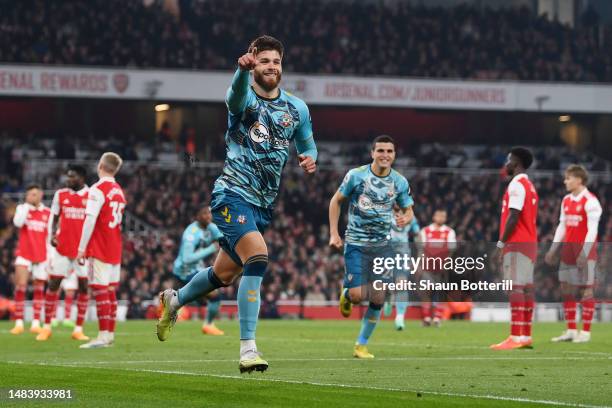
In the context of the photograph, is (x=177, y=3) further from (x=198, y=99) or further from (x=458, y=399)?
(x=458, y=399)

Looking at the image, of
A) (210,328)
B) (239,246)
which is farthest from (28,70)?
(239,246)

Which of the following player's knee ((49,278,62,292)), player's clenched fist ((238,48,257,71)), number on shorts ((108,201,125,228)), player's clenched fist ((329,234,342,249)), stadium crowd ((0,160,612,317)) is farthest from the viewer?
stadium crowd ((0,160,612,317))

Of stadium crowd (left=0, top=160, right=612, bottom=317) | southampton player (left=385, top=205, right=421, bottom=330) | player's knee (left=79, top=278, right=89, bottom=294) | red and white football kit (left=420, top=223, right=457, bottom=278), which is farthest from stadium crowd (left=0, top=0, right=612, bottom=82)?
player's knee (left=79, top=278, right=89, bottom=294)

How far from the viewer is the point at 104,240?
15.3 meters

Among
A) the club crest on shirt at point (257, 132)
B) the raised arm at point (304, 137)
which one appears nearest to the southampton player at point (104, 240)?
the raised arm at point (304, 137)

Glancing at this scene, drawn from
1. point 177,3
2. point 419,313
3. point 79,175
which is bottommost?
point 419,313

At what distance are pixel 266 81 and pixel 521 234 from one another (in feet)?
23.5

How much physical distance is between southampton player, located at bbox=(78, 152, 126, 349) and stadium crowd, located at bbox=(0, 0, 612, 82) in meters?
26.1

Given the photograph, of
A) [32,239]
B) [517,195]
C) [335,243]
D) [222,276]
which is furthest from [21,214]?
[222,276]

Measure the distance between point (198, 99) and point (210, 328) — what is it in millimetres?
22036

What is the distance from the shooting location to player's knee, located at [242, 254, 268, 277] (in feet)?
30.2

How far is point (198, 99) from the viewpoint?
41.6 m

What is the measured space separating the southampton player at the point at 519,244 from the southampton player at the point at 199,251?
239 inches

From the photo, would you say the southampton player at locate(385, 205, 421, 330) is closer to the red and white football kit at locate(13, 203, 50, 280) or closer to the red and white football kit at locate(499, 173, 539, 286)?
the red and white football kit at locate(499, 173, 539, 286)
